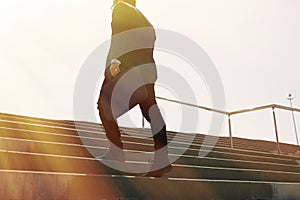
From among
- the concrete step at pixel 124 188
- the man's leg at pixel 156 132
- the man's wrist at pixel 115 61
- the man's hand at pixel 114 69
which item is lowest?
the concrete step at pixel 124 188

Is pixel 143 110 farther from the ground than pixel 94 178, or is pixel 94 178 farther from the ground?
pixel 143 110

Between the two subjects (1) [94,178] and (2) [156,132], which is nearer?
(1) [94,178]

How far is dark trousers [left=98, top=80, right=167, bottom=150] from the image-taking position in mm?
2576

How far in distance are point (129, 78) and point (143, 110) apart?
25cm

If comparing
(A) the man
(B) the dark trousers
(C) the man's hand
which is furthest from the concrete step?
(C) the man's hand

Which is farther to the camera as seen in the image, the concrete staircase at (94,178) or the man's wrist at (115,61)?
the man's wrist at (115,61)

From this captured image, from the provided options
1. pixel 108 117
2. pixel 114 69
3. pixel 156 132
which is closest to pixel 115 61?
pixel 114 69

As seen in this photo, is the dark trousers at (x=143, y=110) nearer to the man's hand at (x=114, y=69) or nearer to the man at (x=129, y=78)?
the man at (x=129, y=78)

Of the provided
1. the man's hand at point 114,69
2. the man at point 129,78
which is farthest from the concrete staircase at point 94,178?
the man's hand at point 114,69

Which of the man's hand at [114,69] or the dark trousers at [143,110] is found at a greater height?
the man's hand at [114,69]

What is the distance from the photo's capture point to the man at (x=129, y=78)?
2.56 m

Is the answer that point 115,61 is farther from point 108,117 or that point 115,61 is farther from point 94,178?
point 94,178

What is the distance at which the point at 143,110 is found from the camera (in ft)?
8.66

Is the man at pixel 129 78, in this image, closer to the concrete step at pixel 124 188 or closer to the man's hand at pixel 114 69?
the man's hand at pixel 114 69
